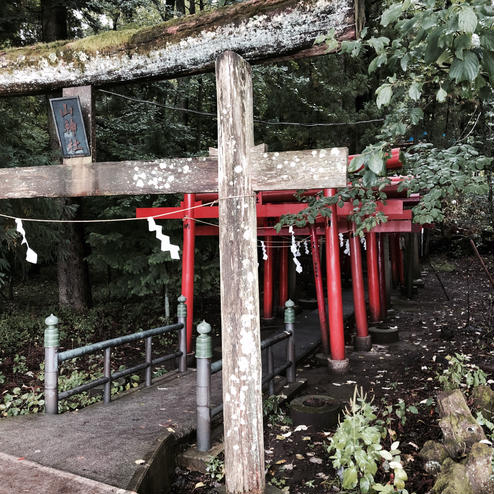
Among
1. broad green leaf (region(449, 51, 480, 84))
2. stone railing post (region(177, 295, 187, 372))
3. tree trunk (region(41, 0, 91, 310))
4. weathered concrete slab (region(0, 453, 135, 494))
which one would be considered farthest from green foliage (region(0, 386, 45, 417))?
broad green leaf (region(449, 51, 480, 84))

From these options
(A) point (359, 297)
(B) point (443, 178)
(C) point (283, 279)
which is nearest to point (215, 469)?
(B) point (443, 178)

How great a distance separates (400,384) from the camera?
7195 millimetres

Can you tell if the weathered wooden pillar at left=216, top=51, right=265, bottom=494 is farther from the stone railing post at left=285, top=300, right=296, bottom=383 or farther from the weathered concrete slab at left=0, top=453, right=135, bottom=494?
the stone railing post at left=285, top=300, right=296, bottom=383

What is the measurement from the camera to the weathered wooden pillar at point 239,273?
11.8ft

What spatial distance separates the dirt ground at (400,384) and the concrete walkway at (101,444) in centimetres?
50

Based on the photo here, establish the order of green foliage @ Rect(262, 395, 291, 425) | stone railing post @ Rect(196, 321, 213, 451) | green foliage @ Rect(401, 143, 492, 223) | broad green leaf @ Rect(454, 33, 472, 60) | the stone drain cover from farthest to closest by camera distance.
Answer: green foliage @ Rect(262, 395, 291, 425) → the stone drain cover → green foliage @ Rect(401, 143, 492, 223) → stone railing post @ Rect(196, 321, 213, 451) → broad green leaf @ Rect(454, 33, 472, 60)

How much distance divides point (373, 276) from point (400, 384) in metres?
4.34

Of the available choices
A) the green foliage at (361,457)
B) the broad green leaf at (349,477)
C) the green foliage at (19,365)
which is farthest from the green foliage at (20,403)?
the broad green leaf at (349,477)

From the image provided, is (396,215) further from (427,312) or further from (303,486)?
(427,312)

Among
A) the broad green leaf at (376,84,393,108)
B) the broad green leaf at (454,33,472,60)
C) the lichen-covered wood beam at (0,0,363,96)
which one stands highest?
the lichen-covered wood beam at (0,0,363,96)

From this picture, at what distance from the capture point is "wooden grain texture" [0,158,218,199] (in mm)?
3793

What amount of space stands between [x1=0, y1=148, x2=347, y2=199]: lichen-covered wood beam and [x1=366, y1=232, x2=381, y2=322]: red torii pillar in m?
7.51

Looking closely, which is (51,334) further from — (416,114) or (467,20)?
(467,20)

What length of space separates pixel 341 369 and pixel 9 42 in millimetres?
10341
